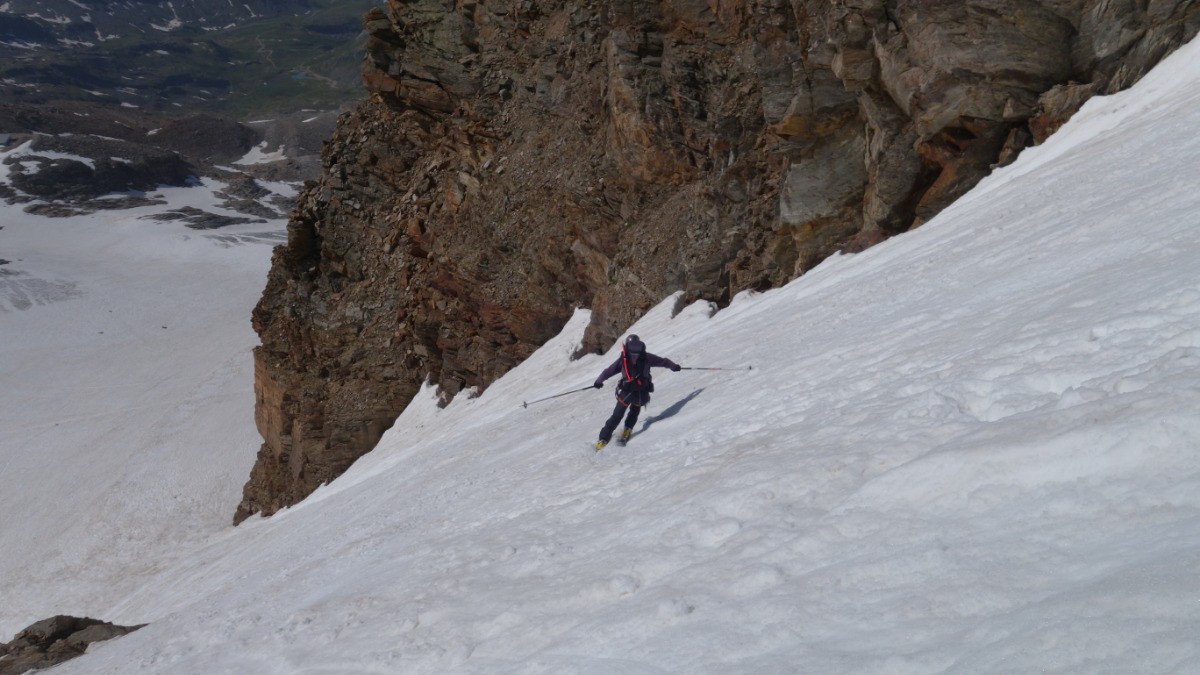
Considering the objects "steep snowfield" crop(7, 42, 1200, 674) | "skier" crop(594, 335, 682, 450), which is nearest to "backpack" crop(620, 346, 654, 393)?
"skier" crop(594, 335, 682, 450)

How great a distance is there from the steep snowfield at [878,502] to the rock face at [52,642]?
98 cm

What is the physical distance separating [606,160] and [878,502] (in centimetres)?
1939

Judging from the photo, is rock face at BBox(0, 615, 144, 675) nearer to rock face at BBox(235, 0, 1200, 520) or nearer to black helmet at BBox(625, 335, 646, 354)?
black helmet at BBox(625, 335, 646, 354)

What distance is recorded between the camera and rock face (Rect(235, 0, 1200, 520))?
13938 millimetres

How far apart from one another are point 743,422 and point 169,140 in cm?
16760

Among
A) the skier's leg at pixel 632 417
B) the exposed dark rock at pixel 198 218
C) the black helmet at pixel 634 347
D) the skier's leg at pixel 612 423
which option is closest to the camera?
the skier's leg at pixel 612 423

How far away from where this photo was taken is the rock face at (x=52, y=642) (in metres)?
10.5

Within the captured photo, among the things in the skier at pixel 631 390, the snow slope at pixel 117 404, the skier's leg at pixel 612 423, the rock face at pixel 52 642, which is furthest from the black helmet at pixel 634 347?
the snow slope at pixel 117 404

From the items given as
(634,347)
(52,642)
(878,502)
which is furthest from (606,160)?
(878,502)

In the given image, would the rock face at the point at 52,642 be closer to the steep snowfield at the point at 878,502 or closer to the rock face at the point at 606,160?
the steep snowfield at the point at 878,502

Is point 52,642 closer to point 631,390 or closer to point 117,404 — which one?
point 631,390

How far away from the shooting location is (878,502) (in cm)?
482

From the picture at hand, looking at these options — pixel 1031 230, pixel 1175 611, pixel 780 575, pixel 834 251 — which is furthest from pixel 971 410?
pixel 834 251

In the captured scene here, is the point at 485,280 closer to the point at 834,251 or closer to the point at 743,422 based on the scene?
the point at 834,251
